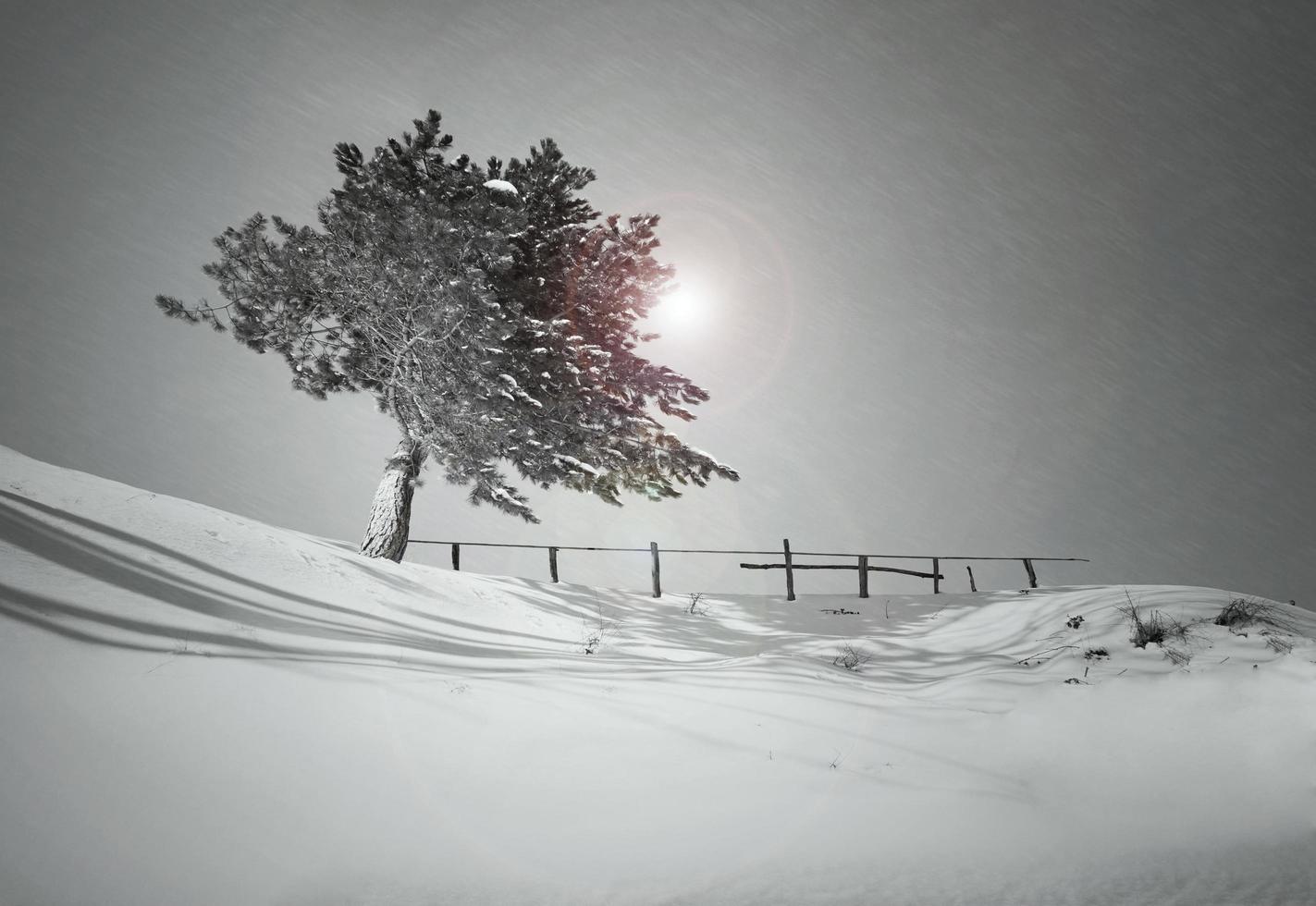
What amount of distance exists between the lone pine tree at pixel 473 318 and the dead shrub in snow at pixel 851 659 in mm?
4197

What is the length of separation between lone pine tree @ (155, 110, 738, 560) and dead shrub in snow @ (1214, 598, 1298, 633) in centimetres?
636

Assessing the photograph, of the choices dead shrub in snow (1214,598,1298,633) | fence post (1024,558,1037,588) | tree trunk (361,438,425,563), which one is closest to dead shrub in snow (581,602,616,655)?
tree trunk (361,438,425,563)

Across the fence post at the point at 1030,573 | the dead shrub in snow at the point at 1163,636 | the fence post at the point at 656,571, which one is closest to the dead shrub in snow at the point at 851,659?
the dead shrub in snow at the point at 1163,636

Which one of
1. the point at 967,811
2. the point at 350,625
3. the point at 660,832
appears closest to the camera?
the point at 660,832

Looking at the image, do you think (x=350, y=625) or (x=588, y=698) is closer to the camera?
(x=588, y=698)

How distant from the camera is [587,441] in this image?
9836 millimetres

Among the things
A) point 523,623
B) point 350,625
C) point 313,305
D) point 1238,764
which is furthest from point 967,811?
point 313,305

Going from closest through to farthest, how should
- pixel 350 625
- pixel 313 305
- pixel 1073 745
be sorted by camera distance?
1. pixel 1073 745
2. pixel 350 625
3. pixel 313 305

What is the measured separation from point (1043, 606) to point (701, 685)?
786cm

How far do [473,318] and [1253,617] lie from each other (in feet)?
30.3

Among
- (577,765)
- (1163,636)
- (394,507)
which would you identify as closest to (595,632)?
(394,507)

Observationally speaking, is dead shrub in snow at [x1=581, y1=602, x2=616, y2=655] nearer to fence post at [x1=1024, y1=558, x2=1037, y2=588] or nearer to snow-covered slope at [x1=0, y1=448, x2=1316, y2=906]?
snow-covered slope at [x1=0, y1=448, x2=1316, y2=906]

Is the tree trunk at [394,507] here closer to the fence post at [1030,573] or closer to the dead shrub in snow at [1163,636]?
the dead shrub in snow at [1163,636]

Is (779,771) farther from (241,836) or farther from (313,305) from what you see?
(313,305)
